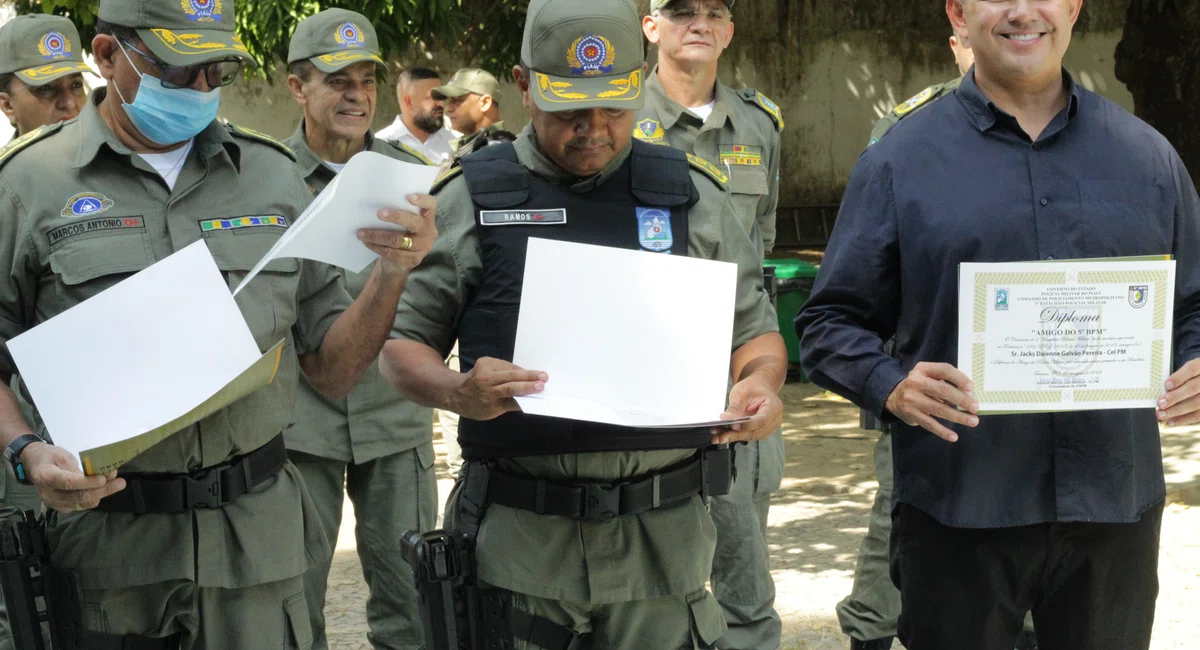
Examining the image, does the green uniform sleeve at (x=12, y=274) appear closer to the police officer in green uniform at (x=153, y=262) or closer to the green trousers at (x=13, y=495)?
the police officer in green uniform at (x=153, y=262)

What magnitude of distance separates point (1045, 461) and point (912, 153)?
723 millimetres

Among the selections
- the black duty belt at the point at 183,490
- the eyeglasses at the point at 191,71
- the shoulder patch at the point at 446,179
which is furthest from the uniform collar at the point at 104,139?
the black duty belt at the point at 183,490

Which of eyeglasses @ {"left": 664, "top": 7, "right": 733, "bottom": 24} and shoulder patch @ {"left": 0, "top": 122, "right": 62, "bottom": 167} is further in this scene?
eyeglasses @ {"left": 664, "top": 7, "right": 733, "bottom": 24}

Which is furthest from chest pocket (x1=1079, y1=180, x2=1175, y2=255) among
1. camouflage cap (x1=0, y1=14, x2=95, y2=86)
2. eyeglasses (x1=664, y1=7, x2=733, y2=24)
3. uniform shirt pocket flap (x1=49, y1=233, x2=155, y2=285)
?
camouflage cap (x1=0, y1=14, x2=95, y2=86)

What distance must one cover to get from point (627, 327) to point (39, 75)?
12.1 feet

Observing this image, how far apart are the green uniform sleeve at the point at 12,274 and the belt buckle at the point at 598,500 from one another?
1300 mm

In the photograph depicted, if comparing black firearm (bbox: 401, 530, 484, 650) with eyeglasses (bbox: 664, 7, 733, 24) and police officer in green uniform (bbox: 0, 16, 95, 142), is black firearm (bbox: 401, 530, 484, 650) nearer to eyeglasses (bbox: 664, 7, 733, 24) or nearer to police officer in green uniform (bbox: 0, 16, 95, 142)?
eyeglasses (bbox: 664, 7, 733, 24)

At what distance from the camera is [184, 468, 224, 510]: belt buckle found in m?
3.12

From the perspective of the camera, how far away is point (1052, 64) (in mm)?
3000

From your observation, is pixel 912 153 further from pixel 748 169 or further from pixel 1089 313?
pixel 748 169

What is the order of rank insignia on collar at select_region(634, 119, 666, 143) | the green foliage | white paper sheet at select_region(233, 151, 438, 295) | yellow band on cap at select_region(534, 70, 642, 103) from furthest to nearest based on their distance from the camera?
the green foliage < rank insignia on collar at select_region(634, 119, 666, 143) < yellow band on cap at select_region(534, 70, 642, 103) < white paper sheet at select_region(233, 151, 438, 295)

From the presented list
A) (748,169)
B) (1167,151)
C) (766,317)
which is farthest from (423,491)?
(1167,151)

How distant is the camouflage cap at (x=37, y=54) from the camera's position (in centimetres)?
563

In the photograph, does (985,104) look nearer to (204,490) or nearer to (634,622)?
(634,622)
